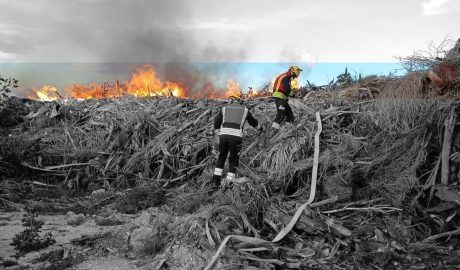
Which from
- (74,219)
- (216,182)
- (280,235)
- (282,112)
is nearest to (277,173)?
(216,182)

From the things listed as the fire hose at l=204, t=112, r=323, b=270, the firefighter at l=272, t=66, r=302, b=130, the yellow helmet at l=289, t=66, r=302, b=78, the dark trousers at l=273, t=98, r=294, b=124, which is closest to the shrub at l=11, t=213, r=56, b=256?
the fire hose at l=204, t=112, r=323, b=270

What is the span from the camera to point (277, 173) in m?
9.47

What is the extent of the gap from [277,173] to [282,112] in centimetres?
262

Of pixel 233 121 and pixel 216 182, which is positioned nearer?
pixel 233 121

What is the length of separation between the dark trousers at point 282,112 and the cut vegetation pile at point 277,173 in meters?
0.35

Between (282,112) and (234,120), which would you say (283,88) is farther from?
(234,120)

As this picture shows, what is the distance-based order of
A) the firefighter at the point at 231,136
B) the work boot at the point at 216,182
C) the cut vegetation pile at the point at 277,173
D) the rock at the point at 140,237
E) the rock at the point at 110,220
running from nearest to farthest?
the cut vegetation pile at the point at 277,173, the rock at the point at 140,237, the rock at the point at 110,220, the firefighter at the point at 231,136, the work boot at the point at 216,182

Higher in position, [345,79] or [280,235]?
[345,79]

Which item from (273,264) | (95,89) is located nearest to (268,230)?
(273,264)

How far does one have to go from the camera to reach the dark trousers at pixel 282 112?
37.9 ft

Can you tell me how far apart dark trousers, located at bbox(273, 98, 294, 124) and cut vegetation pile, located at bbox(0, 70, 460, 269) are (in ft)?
1.15

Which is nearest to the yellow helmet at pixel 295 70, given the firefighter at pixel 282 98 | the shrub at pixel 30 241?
the firefighter at pixel 282 98

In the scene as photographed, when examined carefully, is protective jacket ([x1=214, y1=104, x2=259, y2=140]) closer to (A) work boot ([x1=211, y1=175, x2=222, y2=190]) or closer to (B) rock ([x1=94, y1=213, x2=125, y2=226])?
(A) work boot ([x1=211, y1=175, x2=222, y2=190])

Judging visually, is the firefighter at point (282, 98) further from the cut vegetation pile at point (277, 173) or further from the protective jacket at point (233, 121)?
the protective jacket at point (233, 121)
